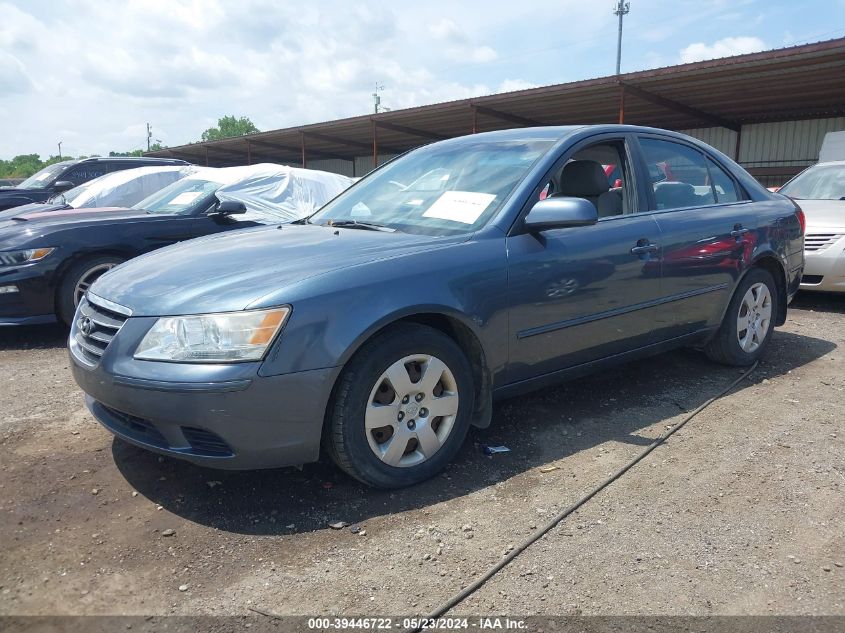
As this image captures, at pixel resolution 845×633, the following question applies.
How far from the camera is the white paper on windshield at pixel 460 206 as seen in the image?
3.27 metres

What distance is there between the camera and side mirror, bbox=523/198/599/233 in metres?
3.11

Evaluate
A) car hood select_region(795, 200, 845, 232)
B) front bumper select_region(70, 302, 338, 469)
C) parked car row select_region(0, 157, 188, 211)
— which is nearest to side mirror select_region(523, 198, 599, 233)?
front bumper select_region(70, 302, 338, 469)

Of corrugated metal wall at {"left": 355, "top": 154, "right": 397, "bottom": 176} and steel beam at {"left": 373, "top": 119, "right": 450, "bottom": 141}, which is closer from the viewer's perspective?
steel beam at {"left": 373, "top": 119, "right": 450, "bottom": 141}

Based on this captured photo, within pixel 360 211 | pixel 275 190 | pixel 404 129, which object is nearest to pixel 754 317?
pixel 360 211

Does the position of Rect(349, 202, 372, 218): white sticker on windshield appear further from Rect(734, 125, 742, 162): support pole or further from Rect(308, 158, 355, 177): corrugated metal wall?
Rect(308, 158, 355, 177): corrugated metal wall

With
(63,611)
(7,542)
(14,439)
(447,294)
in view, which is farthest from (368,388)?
(14,439)

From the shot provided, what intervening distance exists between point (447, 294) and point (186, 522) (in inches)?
55.7

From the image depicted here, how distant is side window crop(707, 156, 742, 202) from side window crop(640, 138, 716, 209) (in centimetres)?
7

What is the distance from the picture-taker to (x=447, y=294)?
2.89 metres

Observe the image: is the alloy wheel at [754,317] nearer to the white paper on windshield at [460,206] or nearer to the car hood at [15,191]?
the white paper on windshield at [460,206]

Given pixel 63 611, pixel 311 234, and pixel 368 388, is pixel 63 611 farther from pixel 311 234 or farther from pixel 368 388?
pixel 311 234

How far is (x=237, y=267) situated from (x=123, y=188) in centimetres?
754

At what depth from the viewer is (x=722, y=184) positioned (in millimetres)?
4551

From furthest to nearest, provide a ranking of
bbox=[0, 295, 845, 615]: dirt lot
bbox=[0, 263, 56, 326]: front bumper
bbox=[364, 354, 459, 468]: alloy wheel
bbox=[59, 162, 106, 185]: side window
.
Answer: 1. bbox=[59, 162, 106, 185]: side window
2. bbox=[0, 263, 56, 326]: front bumper
3. bbox=[364, 354, 459, 468]: alloy wheel
4. bbox=[0, 295, 845, 615]: dirt lot
